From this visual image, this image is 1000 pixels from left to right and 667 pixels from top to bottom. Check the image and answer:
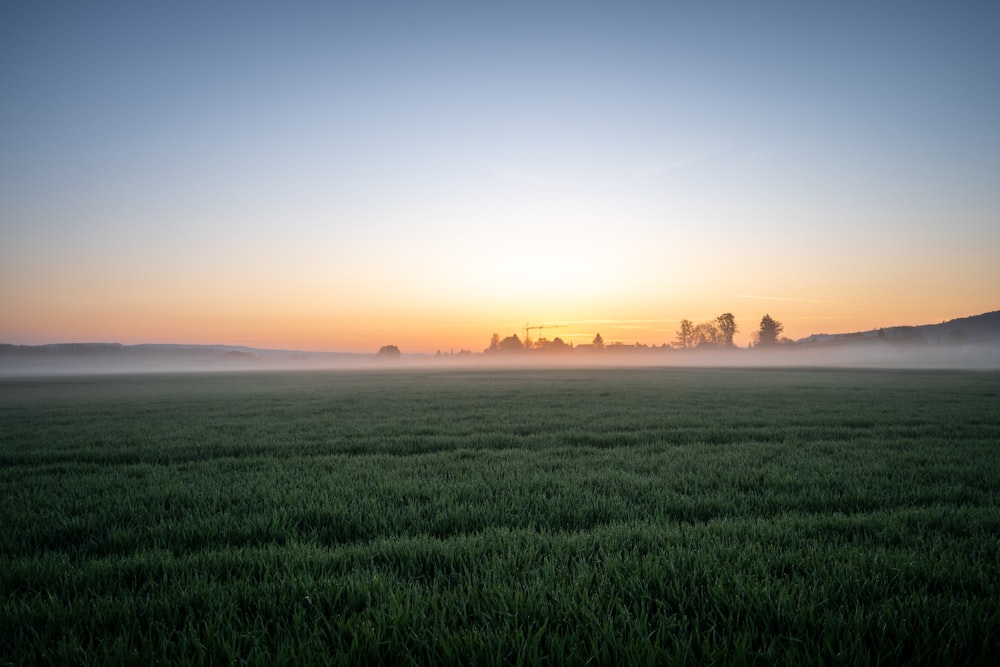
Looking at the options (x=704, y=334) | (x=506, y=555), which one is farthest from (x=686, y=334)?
(x=506, y=555)

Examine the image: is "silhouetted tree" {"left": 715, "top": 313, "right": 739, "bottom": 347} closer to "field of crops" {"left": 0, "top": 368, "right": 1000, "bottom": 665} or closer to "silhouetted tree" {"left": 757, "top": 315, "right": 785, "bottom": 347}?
"silhouetted tree" {"left": 757, "top": 315, "right": 785, "bottom": 347}

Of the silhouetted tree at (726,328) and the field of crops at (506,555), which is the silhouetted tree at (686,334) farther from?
the field of crops at (506,555)

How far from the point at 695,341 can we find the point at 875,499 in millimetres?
184182

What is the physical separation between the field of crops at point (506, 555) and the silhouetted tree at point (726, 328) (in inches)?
6802

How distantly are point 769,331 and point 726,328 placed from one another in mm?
14902

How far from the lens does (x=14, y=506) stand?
5562 millimetres

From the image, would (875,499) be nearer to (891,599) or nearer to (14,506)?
(891,599)

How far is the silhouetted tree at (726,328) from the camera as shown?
16481cm

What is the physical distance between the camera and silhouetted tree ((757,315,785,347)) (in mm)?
163625

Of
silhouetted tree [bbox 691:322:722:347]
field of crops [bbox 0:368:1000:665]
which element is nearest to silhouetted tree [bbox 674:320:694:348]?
silhouetted tree [bbox 691:322:722:347]

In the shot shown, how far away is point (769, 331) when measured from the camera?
16462cm

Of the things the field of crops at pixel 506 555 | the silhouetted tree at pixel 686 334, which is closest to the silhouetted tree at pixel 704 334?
the silhouetted tree at pixel 686 334

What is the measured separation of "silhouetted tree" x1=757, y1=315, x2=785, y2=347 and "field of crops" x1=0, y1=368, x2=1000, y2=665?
177700 mm

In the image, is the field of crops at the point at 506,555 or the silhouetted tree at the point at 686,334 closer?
the field of crops at the point at 506,555
